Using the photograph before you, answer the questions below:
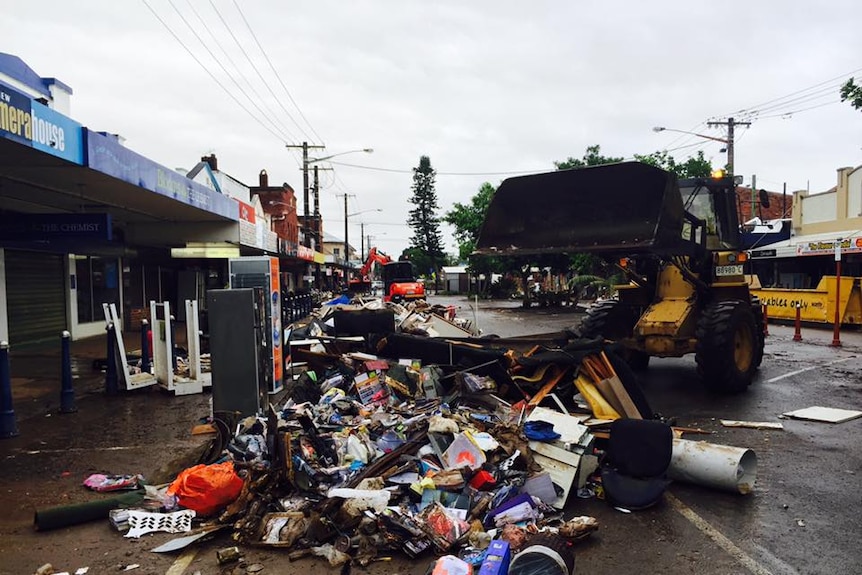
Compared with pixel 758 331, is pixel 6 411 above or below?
below

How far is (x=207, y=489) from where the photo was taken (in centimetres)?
466

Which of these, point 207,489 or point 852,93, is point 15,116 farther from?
point 852,93

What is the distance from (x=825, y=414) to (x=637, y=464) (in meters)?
4.19

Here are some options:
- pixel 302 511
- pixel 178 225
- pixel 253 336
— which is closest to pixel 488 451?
pixel 302 511

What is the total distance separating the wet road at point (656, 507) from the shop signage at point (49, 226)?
8.90 feet

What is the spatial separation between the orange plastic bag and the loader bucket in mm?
5045

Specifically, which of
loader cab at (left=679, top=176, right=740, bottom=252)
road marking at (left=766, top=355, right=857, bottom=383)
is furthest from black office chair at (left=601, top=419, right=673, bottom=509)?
road marking at (left=766, top=355, right=857, bottom=383)

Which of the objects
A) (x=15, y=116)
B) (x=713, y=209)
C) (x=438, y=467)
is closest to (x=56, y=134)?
(x=15, y=116)

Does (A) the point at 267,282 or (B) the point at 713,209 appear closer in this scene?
(A) the point at 267,282

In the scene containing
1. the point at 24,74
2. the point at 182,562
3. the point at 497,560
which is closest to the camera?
the point at 497,560

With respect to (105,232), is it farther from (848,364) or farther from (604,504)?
(848,364)

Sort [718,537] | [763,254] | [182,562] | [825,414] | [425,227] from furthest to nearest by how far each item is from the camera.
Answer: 1. [425,227]
2. [763,254]
3. [825,414]
4. [718,537]
5. [182,562]

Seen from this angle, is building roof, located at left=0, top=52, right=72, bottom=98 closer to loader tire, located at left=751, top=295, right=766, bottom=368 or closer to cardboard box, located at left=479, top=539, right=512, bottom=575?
cardboard box, located at left=479, top=539, right=512, bottom=575

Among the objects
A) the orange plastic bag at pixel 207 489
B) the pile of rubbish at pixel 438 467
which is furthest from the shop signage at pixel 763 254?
the orange plastic bag at pixel 207 489
